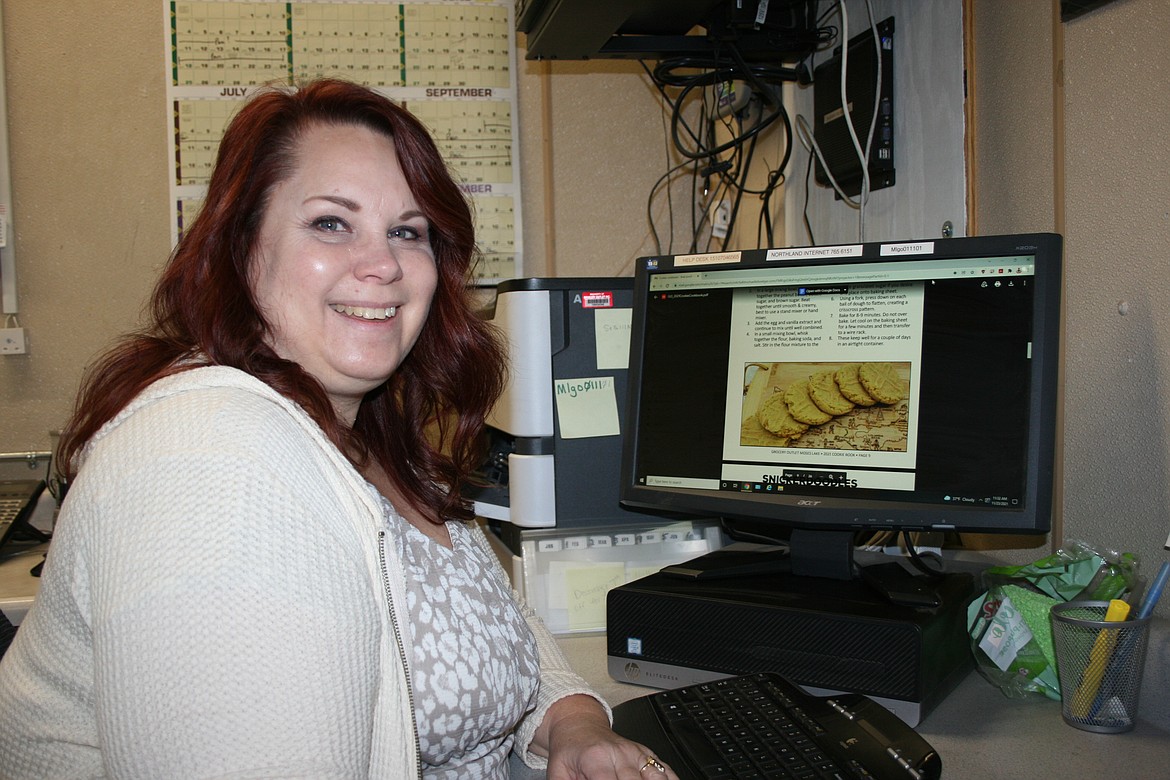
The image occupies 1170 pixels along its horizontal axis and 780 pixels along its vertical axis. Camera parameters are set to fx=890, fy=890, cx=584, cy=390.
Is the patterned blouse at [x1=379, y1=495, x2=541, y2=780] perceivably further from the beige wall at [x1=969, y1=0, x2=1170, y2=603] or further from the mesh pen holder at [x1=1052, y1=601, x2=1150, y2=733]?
the beige wall at [x1=969, y1=0, x2=1170, y2=603]

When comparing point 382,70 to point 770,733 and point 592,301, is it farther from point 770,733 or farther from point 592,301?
point 770,733

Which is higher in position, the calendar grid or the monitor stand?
the calendar grid

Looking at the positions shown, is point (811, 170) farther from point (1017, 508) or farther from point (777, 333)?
point (1017, 508)

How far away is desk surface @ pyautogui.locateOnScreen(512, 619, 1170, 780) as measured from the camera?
2.64 feet

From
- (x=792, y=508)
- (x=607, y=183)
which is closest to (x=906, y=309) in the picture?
(x=792, y=508)

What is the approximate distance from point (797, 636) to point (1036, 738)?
0.80 feet

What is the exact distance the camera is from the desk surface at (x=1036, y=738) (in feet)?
2.64

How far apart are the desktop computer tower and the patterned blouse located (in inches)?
5.9

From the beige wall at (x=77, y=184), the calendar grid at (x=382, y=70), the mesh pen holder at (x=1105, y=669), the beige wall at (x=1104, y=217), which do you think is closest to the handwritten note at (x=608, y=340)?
the beige wall at (x=1104, y=217)

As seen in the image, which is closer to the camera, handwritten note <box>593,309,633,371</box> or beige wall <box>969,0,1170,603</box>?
beige wall <box>969,0,1170,603</box>

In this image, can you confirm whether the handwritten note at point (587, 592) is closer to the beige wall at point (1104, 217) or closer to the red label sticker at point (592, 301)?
the red label sticker at point (592, 301)

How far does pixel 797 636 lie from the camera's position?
97 centimetres

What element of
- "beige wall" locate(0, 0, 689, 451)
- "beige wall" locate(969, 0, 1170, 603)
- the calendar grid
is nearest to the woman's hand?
"beige wall" locate(969, 0, 1170, 603)

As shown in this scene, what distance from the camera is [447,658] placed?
33.3 inches
